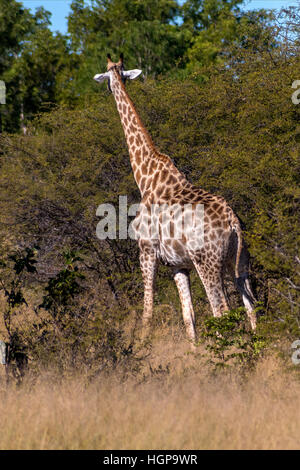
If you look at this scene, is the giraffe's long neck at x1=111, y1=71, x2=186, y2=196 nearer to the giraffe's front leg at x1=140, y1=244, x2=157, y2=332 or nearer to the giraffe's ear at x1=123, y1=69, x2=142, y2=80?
the giraffe's ear at x1=123, y1=69, x2=142, y2=80

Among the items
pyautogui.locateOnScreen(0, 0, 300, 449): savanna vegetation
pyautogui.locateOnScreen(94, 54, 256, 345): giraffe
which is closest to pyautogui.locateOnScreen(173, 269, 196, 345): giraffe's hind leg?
pyautogui.locateOnScreen(94, 54, 256, 345): giraffe

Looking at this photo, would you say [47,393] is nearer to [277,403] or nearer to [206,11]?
[277,403]

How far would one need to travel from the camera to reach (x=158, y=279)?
1049 centimetres

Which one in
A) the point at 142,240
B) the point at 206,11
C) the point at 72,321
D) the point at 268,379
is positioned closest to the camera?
the point at 268,379

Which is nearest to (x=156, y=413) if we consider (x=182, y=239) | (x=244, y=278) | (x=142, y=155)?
(x=244, y=278)

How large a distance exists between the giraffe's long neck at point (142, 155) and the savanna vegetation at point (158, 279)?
0.84 meters

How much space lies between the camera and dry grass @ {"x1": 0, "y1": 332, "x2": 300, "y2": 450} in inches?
188

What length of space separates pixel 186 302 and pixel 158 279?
79.9 inches

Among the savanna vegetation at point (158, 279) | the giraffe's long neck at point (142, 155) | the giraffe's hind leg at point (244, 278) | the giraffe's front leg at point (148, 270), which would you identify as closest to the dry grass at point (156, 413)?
the savanna vegetation at point (158, 279)

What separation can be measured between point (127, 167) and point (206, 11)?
93.2 ft

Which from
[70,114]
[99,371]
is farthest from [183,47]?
[99,371]

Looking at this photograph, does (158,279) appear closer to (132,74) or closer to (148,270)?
(148,270)

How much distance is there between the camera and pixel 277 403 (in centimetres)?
557

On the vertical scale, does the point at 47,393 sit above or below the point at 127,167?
below
